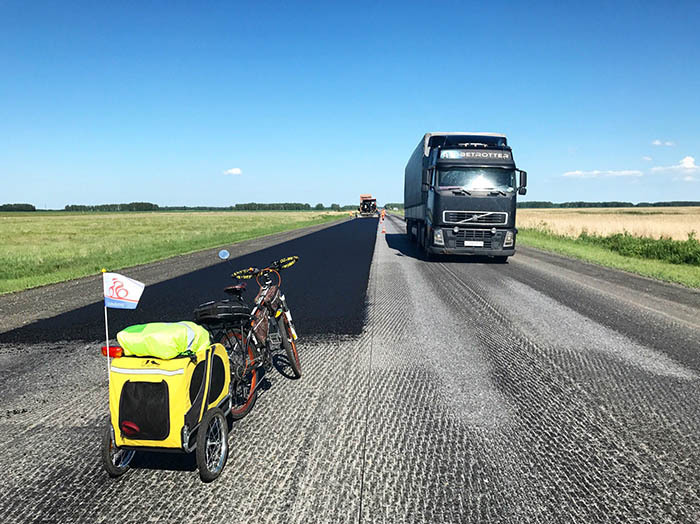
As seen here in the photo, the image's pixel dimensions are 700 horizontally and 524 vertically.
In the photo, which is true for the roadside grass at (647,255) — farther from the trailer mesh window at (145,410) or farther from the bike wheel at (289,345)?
the trailer mesh window at (145,410)

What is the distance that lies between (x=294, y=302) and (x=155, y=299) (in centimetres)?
291

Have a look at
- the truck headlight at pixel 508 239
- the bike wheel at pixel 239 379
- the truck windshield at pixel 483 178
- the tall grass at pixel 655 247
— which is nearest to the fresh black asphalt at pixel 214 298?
the bike wheel at pixel 239 379

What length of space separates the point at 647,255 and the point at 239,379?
17940mm

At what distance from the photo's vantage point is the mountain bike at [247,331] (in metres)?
3.40

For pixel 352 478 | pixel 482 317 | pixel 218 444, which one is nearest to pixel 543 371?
pixel 482 317

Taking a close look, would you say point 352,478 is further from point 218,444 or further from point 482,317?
point 482,317

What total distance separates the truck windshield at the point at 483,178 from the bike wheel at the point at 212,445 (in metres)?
11.2

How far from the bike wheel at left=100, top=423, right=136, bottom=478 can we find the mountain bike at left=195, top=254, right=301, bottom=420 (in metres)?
0.86

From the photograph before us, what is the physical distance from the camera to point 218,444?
9.72 feet

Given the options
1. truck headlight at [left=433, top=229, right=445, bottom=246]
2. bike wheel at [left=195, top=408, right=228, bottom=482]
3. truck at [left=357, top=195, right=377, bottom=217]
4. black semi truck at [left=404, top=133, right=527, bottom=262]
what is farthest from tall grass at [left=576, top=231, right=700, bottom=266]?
truck at [left=357, top=195, right=377, bottom=217]

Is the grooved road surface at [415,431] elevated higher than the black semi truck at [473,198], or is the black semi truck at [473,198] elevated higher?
the black semi truck at [473,198]

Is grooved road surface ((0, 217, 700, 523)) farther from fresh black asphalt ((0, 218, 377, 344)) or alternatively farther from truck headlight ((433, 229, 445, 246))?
truck headlight ((433, 229, 445, 246))

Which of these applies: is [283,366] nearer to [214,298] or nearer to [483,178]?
[214,298]

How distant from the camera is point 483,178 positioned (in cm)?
1271
